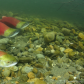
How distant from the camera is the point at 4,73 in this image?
1232 mm

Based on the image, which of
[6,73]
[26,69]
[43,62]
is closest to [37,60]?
[43,62]

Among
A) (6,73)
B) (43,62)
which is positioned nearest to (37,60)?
(43,62)

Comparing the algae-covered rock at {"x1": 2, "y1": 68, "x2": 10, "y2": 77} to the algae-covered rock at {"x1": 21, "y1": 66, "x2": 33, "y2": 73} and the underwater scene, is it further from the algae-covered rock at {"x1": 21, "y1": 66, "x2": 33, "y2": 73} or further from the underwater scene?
the algae-covered rock at {"x1": 21, "y1": 66, "x2": 33, "y2": 73}

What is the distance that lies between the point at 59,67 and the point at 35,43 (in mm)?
809

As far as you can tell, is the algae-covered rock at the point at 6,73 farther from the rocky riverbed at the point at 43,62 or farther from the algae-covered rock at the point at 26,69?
the algae-covered rock at the point at 26,69

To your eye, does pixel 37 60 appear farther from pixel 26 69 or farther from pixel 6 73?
pixel 6 73

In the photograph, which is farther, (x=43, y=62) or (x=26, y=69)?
(x=43, y=62)

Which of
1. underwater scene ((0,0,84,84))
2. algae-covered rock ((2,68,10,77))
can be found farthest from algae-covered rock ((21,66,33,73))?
algae-covered rock ((2,68,10,77))

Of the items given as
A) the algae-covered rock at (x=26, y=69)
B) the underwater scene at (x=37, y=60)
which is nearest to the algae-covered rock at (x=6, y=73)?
the underwater scene at (x=37, y=60)

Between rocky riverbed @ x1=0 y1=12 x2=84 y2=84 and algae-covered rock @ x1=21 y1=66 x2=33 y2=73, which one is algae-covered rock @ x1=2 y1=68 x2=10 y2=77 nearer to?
rocky riverbed @ x1=0 y1=12 x2=84 y2=84

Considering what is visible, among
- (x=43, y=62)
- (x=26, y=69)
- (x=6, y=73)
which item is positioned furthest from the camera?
(x=43, y=62)

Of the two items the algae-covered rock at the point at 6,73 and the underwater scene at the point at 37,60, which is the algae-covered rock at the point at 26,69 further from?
the algae-covered rock at the point at 6,73

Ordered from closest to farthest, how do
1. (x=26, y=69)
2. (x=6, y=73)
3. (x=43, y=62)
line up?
(x=6, y=73) → (x=26, y=69) → (x=43, y=62)

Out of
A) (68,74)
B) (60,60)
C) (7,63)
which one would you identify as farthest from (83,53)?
(7,63)
